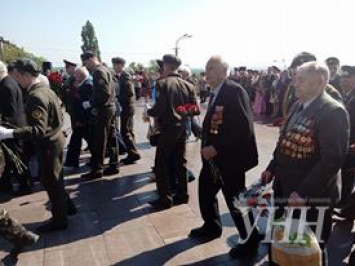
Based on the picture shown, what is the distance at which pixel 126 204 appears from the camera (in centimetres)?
518

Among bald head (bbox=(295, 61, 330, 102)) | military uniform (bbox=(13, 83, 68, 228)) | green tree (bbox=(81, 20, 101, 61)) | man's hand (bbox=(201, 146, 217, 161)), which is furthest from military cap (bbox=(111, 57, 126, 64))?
green tree (bbox=(81, 20, 101, 61))

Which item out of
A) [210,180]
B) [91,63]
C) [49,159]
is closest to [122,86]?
[91,63]

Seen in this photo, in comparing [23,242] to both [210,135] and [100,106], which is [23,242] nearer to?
[210,135]

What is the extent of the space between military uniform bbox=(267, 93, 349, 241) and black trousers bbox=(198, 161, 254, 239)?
28.6 inches

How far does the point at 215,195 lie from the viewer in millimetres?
4000

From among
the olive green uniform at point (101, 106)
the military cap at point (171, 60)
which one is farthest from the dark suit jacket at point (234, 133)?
the olive green uniform at point (101, 106)

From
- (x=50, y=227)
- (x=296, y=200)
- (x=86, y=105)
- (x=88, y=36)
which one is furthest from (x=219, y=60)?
(x=88, y=36)

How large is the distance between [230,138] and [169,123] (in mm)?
1334

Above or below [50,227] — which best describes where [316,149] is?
above

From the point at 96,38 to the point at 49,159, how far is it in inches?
3429

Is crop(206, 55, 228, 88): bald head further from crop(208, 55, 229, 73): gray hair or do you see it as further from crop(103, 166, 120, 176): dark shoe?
crop(103, 166, 120, 176): dark shoe

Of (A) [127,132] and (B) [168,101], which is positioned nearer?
(B) [168,101]

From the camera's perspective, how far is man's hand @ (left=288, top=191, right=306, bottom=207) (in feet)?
8.74

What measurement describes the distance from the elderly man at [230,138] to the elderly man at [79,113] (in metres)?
3.29
